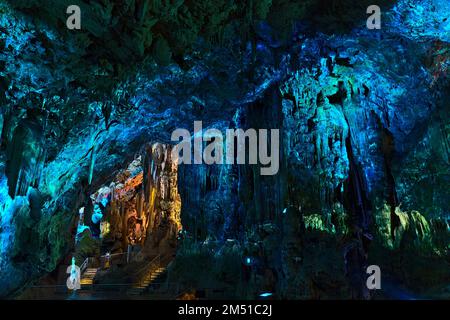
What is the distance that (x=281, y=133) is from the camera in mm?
11367

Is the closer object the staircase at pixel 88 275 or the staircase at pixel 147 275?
the staircase at pixel 147 275

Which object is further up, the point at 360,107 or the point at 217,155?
the point at 360,107

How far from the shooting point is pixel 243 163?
1299cm

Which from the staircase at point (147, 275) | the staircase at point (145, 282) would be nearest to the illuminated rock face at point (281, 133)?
the staircase at point (145, 282)

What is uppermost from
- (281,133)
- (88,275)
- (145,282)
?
(281,133)

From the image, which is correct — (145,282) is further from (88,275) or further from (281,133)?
(281,133)

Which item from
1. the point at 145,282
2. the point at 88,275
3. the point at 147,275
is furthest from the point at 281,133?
the point at 88,275

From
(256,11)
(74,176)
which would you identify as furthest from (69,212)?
(256,11)

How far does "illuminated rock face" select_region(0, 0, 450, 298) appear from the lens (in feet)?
24.3

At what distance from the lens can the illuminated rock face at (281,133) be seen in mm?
7402

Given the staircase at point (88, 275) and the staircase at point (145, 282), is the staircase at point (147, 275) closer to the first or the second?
the staircase at point (145, 282)

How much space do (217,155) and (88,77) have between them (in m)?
6.93

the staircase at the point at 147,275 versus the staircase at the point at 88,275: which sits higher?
the staircase at the point at 147,275

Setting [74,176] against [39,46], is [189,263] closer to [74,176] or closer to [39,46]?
[74,176]
